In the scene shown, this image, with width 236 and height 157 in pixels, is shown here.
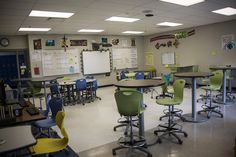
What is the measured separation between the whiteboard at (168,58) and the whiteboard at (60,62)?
468 cm

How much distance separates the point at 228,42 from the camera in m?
7.90

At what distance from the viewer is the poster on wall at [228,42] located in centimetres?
778

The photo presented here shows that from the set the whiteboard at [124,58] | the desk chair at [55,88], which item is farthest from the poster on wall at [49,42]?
the whiteboard at [124,58]

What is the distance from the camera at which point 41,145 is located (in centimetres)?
234

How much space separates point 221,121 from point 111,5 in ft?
12.1

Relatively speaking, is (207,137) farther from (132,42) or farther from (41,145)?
(132,42)

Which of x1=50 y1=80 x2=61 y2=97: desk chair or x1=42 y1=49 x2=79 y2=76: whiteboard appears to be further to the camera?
x1=42 y1=49 x2=79 y2=76: whiteboard

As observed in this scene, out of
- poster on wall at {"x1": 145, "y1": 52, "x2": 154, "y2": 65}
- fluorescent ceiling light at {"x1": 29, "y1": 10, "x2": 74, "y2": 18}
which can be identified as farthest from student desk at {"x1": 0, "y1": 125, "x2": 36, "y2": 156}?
poster on wall at {"x1": 145, "y1": 52, "x2": 154, "y2": 65}

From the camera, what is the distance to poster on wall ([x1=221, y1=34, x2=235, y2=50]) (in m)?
7.78

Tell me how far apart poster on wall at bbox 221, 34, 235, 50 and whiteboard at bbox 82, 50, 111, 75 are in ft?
17.9

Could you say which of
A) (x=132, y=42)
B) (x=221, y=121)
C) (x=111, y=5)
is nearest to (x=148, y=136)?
(x=221, y=121)

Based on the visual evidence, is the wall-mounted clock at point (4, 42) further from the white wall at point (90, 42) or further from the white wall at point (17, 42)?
the white wall at point (90, 42)

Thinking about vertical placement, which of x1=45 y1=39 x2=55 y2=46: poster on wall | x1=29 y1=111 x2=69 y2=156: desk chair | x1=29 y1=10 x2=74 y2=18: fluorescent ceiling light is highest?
x1=29 y1=10 x2=74 y2=18: fluorescent ceiling light

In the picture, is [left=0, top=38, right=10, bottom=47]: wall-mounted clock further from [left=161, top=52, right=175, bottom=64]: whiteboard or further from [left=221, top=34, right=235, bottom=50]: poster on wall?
[left=221, top=34, right=235, bottom=50]: poster on wall
